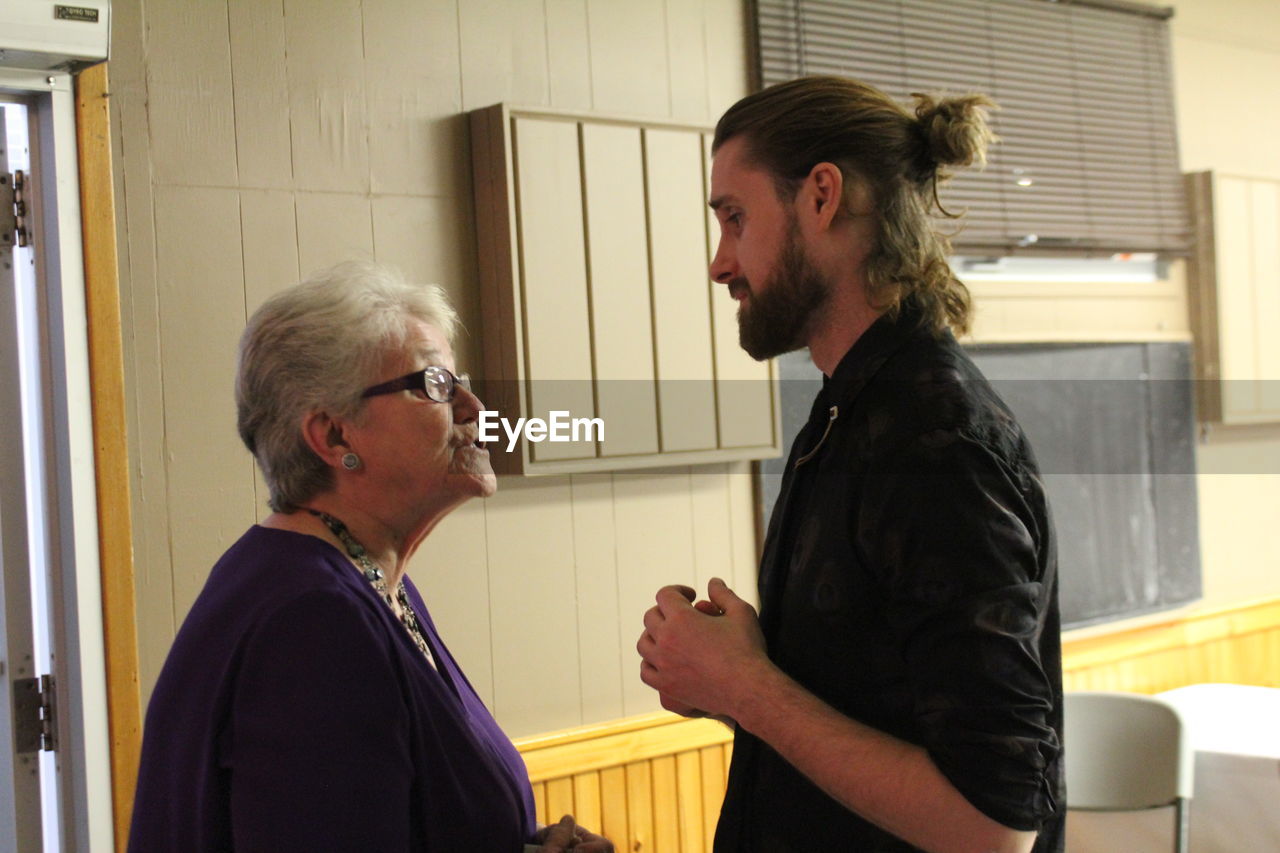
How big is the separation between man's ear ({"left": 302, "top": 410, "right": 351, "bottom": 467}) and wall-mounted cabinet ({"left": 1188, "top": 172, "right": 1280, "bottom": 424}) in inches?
133

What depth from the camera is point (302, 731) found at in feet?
4.01

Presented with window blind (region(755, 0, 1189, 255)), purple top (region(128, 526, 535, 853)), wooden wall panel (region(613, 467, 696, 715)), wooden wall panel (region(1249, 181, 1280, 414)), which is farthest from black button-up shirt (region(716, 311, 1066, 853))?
wooden wall panel (region(1249, 181, 1280, 414))

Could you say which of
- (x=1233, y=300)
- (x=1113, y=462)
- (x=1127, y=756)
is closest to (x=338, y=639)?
(x=1127, y=756)

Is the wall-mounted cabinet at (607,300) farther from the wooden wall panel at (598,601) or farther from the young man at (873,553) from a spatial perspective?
the young man at (873,553)

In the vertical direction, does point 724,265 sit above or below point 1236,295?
below

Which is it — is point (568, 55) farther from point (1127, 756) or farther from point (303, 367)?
point (1127, 756)

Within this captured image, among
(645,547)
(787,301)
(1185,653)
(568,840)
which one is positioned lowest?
(1185,653)

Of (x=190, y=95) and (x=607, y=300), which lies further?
(x=607, y=300)

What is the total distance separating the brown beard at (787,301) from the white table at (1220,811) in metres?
1.82

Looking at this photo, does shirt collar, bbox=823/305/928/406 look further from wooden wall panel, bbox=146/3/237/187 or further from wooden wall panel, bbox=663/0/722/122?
wooden wall panel, bbox=663/0/722/122

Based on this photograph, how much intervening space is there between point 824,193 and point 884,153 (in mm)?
94

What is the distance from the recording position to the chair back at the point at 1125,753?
277cm

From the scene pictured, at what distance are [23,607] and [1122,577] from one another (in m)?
3.09

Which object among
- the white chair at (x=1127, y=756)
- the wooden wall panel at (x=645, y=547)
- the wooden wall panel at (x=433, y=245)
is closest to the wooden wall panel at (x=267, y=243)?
the wooden wall panel at (x=433, y=245)
